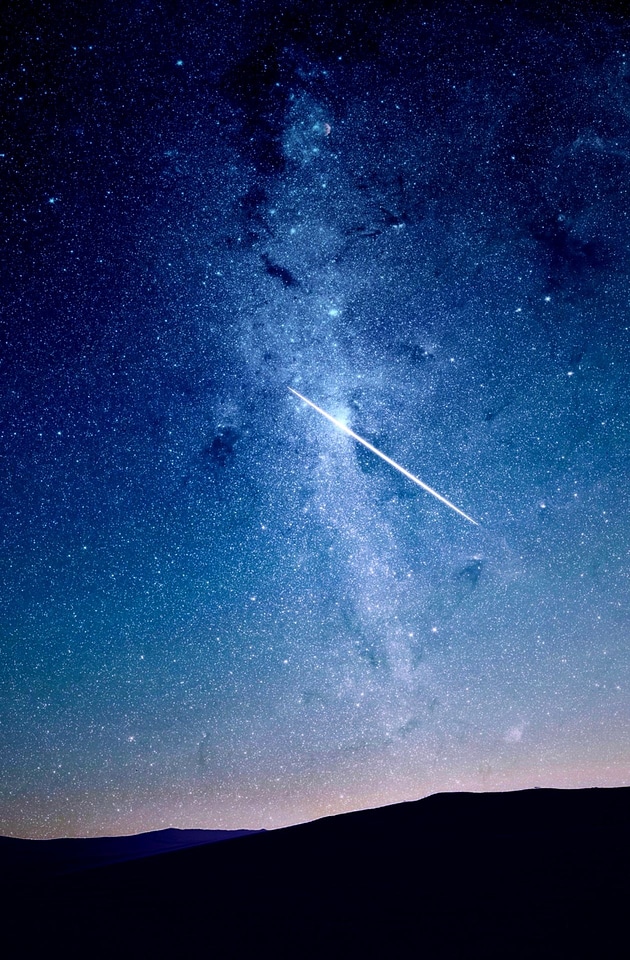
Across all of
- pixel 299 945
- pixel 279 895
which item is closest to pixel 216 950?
pixel 299 945

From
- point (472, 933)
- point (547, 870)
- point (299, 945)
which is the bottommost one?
point (547, 870)

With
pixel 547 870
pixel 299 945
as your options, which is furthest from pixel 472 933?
pixel 547 870

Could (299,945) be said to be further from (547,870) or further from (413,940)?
(547,870)

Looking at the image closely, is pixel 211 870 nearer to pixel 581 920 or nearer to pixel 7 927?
pixel 7 927

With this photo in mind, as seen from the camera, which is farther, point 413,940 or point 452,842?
point 452,842

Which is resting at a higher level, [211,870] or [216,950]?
[216,950]

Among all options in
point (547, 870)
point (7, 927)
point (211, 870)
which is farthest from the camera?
point (211, 870)

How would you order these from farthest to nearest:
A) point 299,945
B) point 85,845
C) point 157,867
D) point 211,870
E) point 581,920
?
point 85,845, point 157,867, point 211,870, point 299,945, point 581,920
